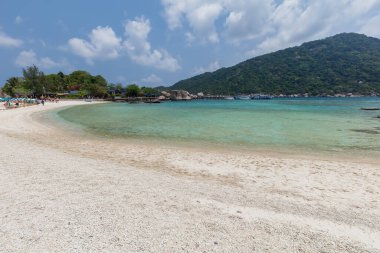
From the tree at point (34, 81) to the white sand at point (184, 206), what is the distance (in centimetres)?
11858

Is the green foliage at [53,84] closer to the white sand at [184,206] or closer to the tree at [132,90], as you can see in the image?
the tree at [132,90]

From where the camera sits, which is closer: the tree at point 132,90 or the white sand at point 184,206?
the white sand at point 184,206

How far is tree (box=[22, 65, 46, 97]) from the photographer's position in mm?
111500

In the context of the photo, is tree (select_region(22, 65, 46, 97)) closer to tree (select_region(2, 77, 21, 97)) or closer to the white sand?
tree (select_region(2, 77, 21, 97))

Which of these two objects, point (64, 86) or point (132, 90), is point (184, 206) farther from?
point (64, 86)

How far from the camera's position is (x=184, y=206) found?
6.04 meters

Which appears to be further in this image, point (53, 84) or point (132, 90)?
point (132, 90)

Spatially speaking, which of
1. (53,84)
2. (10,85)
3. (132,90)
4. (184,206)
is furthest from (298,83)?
(184,206)

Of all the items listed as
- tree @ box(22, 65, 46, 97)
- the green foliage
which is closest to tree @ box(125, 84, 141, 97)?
the green foliage

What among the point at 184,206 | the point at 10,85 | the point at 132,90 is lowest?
the point at 184,206

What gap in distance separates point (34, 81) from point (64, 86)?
2551cm

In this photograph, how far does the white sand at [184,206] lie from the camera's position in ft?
14.7

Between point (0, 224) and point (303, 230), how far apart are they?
6003 millimetres

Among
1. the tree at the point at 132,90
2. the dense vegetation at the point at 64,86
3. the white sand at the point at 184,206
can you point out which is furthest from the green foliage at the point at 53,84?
the white sand at the point at 184,206
